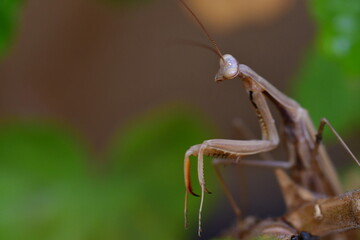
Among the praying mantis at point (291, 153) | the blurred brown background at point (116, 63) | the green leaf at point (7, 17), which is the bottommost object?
the praying mantis at point (291, 153)

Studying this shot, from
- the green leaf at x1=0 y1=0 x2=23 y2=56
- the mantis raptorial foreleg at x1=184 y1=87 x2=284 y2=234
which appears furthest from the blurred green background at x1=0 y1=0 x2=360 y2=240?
the green leaf at x1=0 y1=0 x2=23 y2=56

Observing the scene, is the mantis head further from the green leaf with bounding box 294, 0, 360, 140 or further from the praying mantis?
the green leaf with bounding box 294, 0, 360, 140

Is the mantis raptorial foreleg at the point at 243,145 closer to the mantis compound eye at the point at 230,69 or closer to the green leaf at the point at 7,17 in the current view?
the mantis compound eye at the point at 230,69

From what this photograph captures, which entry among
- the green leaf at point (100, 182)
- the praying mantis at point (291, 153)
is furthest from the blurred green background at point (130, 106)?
the praying mantis at point (291, 153)

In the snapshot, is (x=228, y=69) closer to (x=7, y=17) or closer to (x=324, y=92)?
(x=7, y=17)

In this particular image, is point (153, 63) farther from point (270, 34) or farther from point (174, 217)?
point (174, 217)

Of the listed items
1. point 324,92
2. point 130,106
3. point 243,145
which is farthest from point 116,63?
point 243,145

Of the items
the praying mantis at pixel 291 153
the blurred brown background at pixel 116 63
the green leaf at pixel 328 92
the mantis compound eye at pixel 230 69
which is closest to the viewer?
the praying mantis at pixel 291 153
